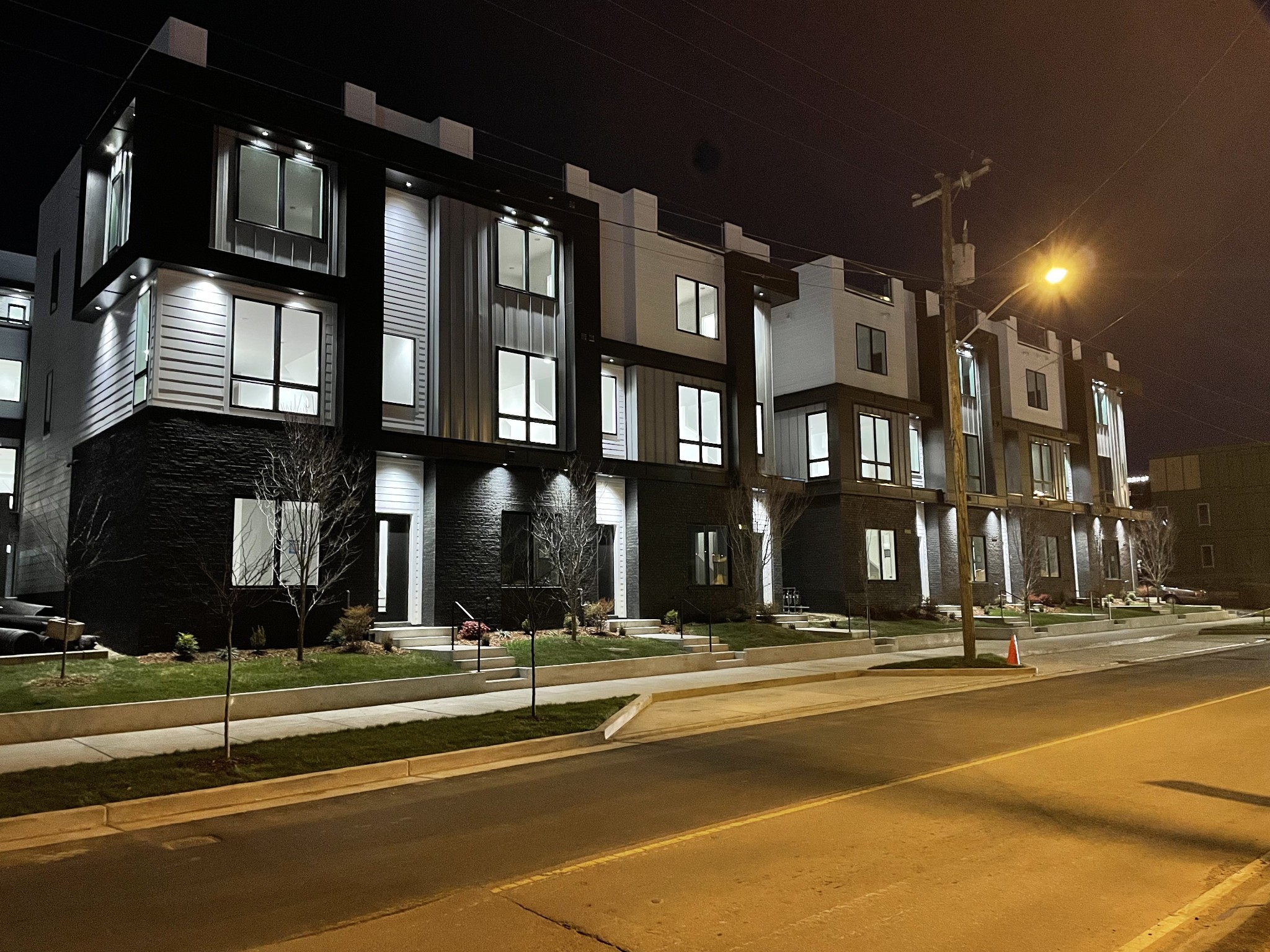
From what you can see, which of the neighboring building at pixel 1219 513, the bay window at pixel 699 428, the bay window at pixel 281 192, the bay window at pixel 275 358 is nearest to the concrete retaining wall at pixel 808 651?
the bay window at pixel 699 428

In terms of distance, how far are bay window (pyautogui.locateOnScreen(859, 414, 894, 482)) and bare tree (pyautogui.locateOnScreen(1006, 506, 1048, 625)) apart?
27.4 ft

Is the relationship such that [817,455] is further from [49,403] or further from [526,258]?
[49,403]

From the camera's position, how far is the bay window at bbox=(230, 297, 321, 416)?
2017 centimetres

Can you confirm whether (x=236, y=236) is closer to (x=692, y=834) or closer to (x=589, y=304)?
(x=589, y=304)

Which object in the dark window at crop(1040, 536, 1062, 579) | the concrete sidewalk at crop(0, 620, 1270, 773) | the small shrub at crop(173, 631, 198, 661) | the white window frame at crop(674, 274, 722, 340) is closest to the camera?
the concrete sidewalk at crop(0, 620, 1270, 773)

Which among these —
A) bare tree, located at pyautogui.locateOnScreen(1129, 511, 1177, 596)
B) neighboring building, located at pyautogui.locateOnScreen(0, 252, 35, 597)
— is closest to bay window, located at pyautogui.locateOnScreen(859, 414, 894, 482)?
bare tree, located at pyautogui.locateOnScreen(1129, 511, 1177, 596)

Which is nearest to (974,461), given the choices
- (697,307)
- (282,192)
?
(697,307)

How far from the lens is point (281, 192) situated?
2111 centimetres

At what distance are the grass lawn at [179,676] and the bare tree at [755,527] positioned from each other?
13151 mm

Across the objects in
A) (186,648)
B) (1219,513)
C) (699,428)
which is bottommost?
(186,648)

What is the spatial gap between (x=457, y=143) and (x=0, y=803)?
20630 mm

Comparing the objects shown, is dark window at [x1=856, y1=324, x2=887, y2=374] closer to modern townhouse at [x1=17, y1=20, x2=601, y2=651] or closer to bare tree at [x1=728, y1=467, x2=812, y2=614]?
bare tree at [x1=728, y1=467, x2=812, y2=614]

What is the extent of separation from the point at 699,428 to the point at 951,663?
38.2 ft

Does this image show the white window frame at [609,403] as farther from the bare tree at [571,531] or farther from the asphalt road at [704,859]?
the asphalt road at [704,859]
